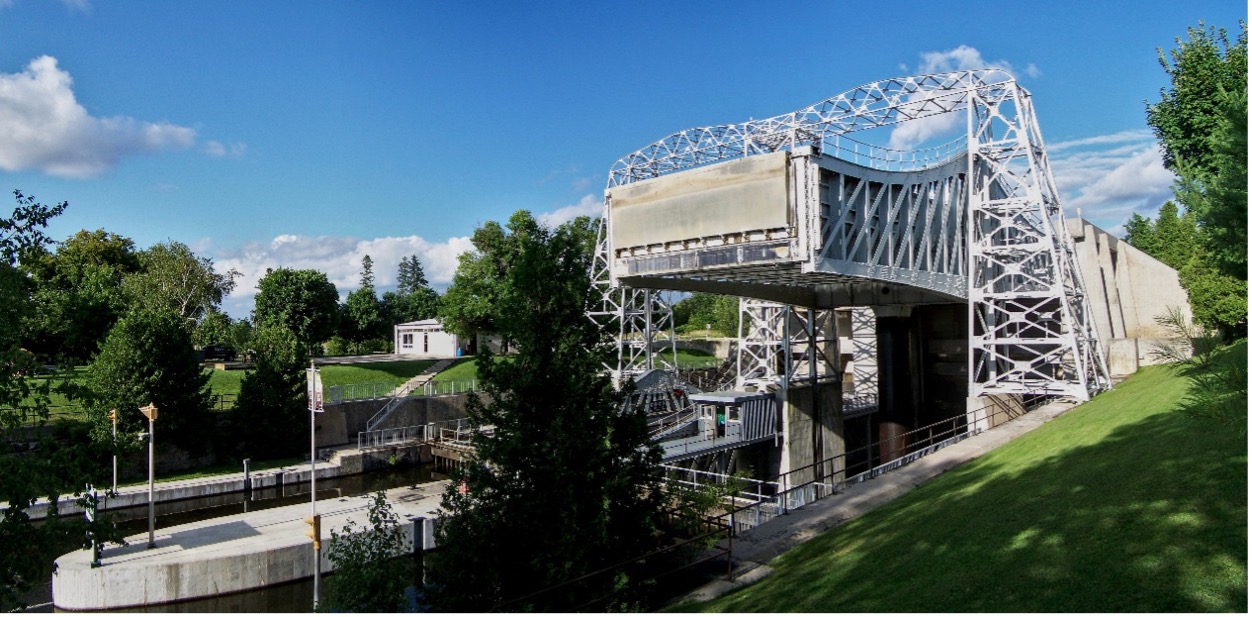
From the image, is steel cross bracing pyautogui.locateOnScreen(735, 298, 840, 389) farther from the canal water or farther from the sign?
the sign

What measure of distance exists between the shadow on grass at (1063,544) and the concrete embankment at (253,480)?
25.1 metres

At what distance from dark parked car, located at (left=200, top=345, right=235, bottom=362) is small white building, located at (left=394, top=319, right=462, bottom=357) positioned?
49.3 feet

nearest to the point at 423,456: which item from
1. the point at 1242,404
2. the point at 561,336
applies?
the point at 561,336

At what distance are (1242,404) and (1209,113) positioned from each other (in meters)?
33.3

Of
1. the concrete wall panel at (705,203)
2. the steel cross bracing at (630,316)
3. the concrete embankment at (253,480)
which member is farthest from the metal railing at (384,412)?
the concrete wall panel at (705,203)

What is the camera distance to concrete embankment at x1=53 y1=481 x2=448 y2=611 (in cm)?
1877

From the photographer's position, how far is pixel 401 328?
75000 millimetres

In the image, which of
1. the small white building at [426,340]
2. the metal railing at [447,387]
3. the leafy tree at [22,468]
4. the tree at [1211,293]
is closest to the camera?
the leafy tree at [22,468]

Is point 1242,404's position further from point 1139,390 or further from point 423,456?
point 423,456

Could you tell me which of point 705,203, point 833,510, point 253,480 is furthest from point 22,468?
point 253,480

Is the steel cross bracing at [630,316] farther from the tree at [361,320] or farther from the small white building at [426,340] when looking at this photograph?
the tree at [361,320]

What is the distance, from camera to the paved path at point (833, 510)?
12962 mm

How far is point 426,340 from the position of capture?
235 ft

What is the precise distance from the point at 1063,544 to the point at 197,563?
1970 centimetres
